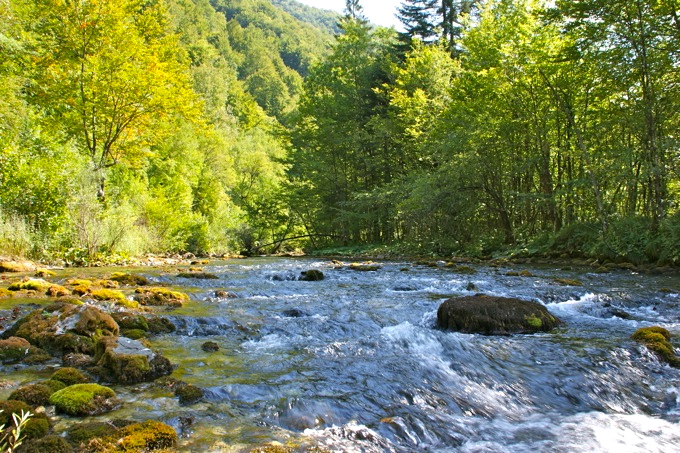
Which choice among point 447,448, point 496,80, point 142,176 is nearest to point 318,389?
point 447,448

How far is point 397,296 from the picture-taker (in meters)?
9.49

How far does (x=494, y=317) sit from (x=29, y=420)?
566cm

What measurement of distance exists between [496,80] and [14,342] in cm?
1689

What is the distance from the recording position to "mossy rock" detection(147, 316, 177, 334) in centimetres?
634

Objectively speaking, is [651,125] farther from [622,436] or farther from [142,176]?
[142,176]

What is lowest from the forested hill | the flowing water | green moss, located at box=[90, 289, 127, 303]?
the flowing water

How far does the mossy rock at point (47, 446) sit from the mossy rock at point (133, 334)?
273 centimetres

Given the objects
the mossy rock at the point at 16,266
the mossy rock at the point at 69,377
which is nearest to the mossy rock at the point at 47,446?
the mossy rock at the point at 69,377

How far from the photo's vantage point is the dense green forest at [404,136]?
534 inches

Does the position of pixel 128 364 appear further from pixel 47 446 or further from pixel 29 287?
pixel 29 287

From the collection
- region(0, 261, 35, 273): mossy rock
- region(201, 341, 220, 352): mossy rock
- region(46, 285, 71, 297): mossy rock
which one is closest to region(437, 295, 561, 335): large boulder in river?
region(201, 341, 220, 352): mossy rock

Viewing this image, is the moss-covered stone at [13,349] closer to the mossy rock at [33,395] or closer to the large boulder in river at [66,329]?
the large boulder in river at [66,329]

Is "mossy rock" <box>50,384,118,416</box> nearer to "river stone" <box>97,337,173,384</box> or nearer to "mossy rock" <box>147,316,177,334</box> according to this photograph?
"river stone" <box>97,337,173,384</box>

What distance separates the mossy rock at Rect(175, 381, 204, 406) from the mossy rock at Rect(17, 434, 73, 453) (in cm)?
101
